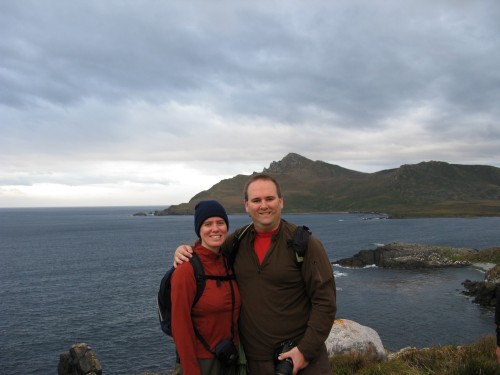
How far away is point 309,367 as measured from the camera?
4.85 m

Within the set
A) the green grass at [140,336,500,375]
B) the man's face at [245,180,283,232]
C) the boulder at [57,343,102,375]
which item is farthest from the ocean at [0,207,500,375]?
the man's face at [245,180,283,232]

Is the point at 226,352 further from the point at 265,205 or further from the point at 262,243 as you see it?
the point at 265,205

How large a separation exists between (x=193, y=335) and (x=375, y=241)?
102948 millimetres

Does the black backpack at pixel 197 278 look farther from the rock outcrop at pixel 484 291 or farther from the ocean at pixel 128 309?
the rock outcrop at pixel 484 291

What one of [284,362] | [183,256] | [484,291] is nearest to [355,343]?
[284,362]

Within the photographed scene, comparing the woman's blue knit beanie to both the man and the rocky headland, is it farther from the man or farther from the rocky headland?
the rocky headland

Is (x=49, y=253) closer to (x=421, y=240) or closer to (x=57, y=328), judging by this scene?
(x=57, y=328)

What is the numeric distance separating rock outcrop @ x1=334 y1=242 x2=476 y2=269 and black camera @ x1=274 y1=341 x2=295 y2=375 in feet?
219

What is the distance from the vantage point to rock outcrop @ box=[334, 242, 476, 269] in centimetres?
6778

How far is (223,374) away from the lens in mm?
4891

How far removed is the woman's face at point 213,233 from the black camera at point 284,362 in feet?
4.62

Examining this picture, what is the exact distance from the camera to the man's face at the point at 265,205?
4969 millimetres

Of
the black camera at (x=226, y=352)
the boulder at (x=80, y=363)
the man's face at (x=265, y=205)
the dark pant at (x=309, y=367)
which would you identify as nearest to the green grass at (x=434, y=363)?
the dark pant at (x=309, y=367)

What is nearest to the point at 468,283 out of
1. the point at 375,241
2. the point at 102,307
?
the point at 102,307
